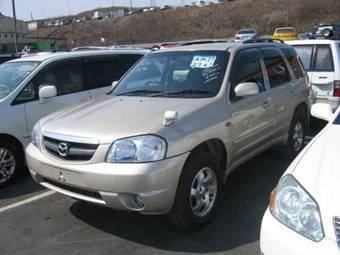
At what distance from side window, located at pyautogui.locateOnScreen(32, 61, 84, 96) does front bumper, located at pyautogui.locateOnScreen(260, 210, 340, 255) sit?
181 inches

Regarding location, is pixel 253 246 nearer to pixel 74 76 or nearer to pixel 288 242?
pixel 288 242

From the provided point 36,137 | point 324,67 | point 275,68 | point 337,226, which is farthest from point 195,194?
point 324,67

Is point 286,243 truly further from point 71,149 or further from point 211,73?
point 211,73

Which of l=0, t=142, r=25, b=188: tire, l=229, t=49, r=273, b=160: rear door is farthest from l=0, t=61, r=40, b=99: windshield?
l=229, t=49, r=273, b=160: rear door

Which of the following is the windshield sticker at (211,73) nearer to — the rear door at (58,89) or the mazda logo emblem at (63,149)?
the mazda logo emblem at (63,149)

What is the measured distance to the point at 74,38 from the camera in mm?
99500

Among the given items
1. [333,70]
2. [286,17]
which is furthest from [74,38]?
[333,70]

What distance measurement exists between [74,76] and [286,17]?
74.8 m

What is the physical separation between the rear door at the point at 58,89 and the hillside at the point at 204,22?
217 feet

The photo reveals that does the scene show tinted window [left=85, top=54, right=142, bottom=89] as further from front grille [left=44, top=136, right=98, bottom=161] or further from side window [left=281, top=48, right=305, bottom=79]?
front grille [left=44, top=136, right=98, bottom=161]

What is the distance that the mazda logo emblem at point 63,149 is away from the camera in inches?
172

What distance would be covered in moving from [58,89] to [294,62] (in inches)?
133

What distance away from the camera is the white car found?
2588 millimetres

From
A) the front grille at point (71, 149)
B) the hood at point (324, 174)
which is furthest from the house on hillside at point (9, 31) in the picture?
the hood at point (324, 174)
